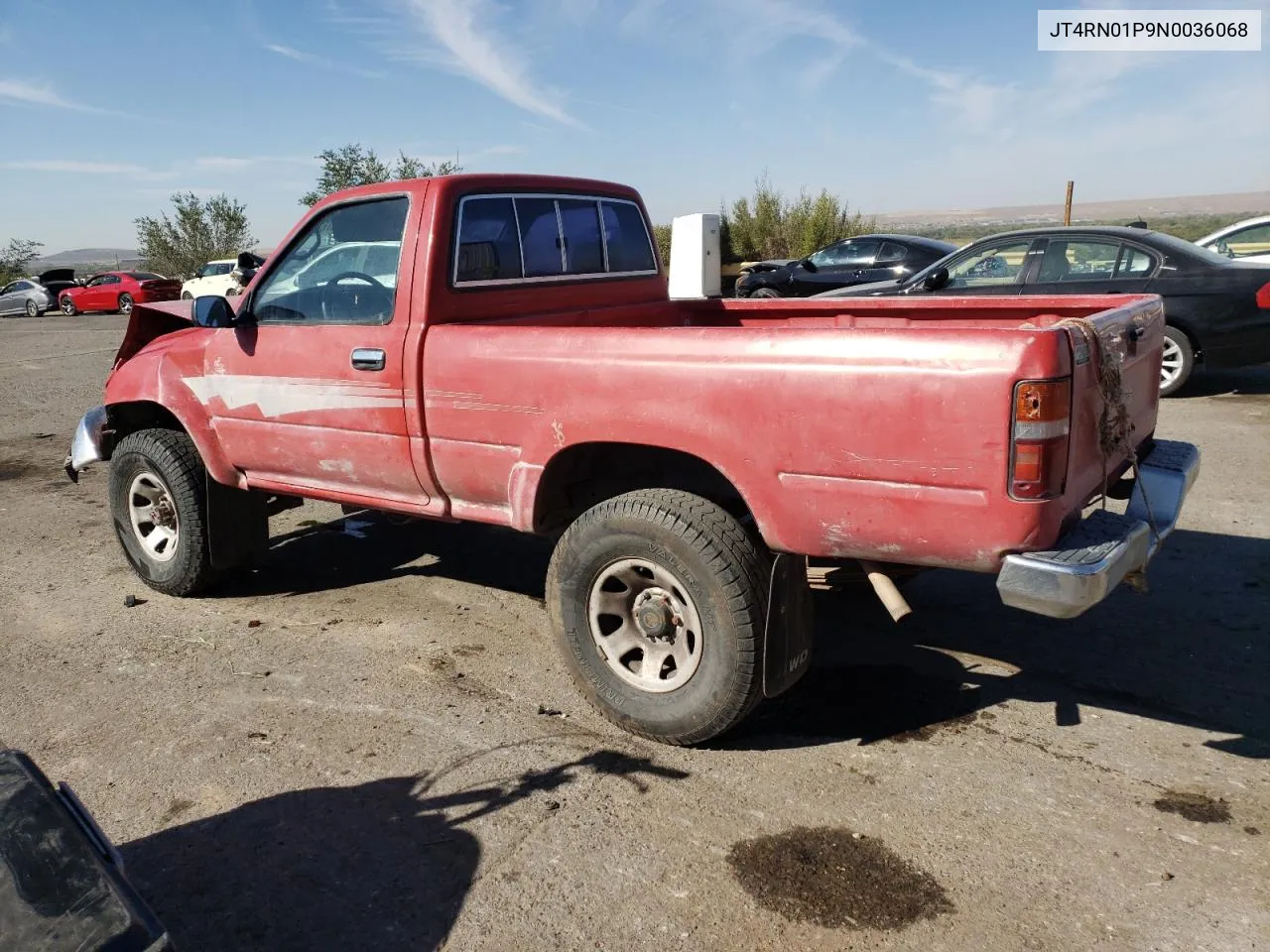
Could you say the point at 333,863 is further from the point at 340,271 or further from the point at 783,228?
the point at 783,228

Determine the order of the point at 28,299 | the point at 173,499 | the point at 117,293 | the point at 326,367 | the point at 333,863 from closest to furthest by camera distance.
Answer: the point at 333,863, the point at 326,367, the point at 173,499, the point at 117,293, the point at 28,299

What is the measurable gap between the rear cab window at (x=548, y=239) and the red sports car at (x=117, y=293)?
28.1m

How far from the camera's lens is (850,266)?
14648 mm

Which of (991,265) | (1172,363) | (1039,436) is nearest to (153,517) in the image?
(1039,436)

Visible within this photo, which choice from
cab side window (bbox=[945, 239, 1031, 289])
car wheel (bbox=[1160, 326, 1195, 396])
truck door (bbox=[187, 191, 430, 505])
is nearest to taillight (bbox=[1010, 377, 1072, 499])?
truck door (bbox=[187, 191, 430, 505])

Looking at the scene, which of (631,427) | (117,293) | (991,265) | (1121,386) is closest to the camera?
(1121,386)

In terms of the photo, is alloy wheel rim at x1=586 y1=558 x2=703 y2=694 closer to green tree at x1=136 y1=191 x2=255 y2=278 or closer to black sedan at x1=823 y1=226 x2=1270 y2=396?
black sedan at x1=823 y1=226 x2=1270 y2=396

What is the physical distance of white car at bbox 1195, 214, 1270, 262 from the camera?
35.0 feet

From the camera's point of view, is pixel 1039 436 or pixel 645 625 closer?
pixel 1039 436

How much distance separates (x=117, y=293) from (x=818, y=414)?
32431mm

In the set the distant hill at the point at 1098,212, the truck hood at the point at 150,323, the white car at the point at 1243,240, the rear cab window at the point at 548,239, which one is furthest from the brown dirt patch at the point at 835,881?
the distant hill at the point at 1098,212

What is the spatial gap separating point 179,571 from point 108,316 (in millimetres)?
28727

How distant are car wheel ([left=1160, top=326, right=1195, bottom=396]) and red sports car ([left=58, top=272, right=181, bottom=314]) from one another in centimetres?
2790

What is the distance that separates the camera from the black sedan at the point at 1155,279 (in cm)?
853
